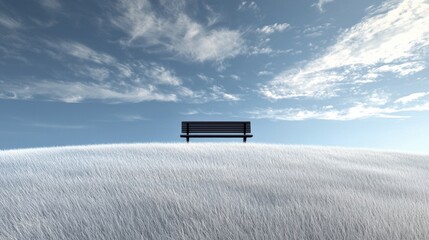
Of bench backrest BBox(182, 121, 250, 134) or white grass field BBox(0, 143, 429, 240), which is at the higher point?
bench backrest BBox(182, 121, 250, 134)

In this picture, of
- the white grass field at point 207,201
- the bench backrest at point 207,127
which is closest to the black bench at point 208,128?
the bench backrest at point 207,127

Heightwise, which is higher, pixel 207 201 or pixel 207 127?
pixel 207 127

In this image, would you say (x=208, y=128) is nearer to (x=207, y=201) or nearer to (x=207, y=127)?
(x=207, y=127)

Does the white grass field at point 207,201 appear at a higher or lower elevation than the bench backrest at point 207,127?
lower

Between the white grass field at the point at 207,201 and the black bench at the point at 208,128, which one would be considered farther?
the black bench at the point at 208,128

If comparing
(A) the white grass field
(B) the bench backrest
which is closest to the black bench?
(B) the bench backrest

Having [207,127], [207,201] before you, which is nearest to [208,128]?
[207,127]

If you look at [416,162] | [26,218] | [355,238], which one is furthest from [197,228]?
[416,162]

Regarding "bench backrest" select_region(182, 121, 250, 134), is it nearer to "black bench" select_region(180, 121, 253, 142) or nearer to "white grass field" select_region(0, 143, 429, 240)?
"black bench" select_region(180, 121, 253, 142)

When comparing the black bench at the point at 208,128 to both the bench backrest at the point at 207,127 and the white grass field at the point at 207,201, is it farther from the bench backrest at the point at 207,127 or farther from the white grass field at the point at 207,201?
the white grass field at the point at 207,201

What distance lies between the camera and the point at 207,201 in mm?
3018

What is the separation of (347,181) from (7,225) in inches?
165

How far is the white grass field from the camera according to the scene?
2.48 meters

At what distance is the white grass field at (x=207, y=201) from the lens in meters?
2.48
